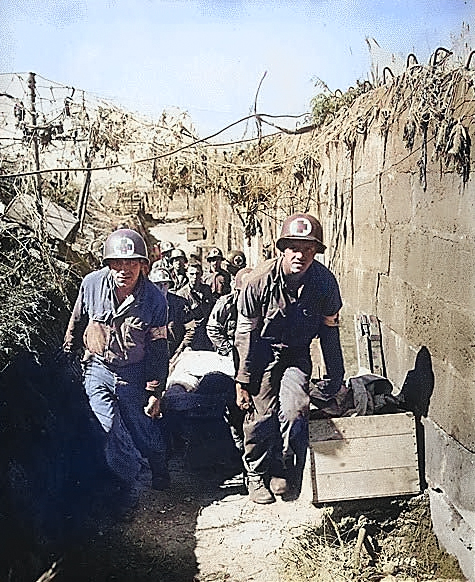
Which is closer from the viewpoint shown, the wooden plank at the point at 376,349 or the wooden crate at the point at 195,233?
the wooden plank at the point at 376,349

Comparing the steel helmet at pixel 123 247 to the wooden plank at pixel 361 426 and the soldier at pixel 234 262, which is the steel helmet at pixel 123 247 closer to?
the wooden plank at pixel 361 426

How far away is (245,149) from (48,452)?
7.03 ft

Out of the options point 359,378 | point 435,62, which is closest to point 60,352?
point 359,378

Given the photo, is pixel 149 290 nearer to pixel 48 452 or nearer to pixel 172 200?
pixel 48 452

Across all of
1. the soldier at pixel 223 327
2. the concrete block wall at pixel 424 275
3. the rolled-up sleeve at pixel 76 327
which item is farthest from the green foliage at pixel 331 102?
the rolled-up sleeve at pixel 76 327

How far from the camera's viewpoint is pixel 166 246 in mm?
4953

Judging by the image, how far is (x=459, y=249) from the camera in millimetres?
2625

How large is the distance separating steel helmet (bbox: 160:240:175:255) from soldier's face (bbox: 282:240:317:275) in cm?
182

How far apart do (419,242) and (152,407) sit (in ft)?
5.14

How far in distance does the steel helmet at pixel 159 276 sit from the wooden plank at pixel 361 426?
1431 mm

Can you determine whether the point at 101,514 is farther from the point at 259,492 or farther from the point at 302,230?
the point at 302,230

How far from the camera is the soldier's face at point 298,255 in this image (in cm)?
310

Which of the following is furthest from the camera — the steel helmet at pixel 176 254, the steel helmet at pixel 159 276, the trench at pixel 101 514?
the steel helmet at pixel 176 254

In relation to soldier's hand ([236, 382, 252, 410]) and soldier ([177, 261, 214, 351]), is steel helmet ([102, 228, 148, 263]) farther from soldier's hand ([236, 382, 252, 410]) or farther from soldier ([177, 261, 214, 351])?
soldier ([177, 261, 214, 351])
